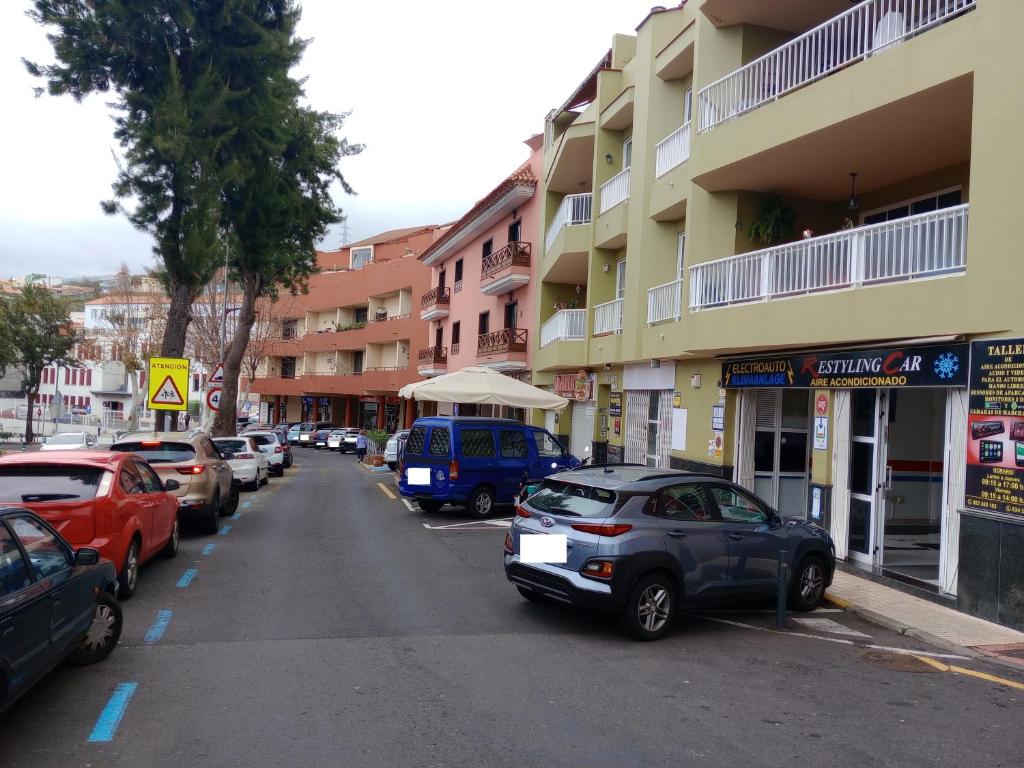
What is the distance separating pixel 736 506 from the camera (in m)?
8.70

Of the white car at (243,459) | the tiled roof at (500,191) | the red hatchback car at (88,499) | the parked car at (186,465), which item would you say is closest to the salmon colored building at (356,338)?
the tiled roof at (500,191)

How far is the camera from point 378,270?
179 feet

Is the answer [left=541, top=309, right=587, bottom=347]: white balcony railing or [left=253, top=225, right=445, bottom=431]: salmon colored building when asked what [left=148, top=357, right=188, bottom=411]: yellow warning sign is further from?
[left=253, top=225, right=445, bottom=431]: salmon colored building

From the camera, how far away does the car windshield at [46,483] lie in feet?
26.6

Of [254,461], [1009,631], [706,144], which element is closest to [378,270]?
[254,461]

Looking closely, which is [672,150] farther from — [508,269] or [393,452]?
[393,452]

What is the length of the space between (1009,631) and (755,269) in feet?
22.4

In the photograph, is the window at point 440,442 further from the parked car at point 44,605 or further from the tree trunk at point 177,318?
the parked car at point 44,605

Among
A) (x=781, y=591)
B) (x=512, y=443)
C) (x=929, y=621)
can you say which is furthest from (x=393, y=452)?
(x=929, y=621)

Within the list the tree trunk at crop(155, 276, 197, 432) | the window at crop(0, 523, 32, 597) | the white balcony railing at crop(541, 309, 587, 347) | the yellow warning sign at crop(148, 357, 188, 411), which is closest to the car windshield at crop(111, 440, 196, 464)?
the yellow warning sign at crop(148, 357, 188, 411)

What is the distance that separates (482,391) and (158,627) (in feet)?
39.2

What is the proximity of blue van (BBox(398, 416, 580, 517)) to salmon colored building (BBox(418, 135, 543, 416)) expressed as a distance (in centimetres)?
1240

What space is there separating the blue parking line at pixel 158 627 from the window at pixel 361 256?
5779 centimetres

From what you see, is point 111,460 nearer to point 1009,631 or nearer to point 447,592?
point 447,592
